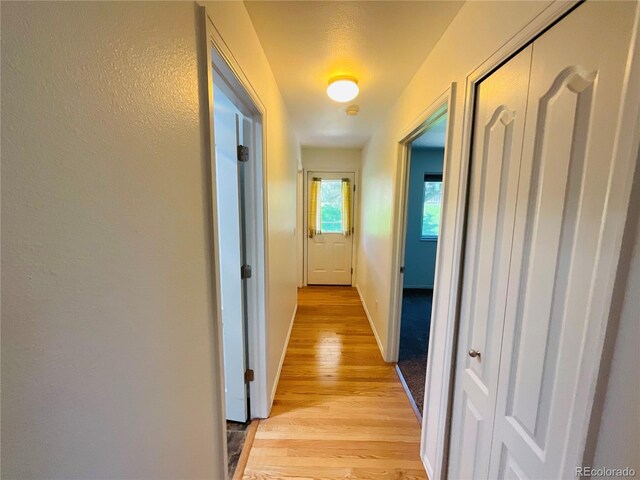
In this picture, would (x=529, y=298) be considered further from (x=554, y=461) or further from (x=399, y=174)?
(x=399, y=174)

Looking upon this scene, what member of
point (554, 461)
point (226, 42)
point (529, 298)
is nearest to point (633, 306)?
point (529, 298)

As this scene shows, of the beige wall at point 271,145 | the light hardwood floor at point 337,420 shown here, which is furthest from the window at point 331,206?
the light hardwood floor at point 337,420

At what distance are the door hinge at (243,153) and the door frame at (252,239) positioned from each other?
0.03 meters

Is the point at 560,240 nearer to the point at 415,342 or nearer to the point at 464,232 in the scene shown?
the point at 464,232

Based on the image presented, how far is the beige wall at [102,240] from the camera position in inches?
13.8

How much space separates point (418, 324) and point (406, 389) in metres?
1.27

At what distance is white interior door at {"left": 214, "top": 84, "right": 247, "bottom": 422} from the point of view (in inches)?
60.9

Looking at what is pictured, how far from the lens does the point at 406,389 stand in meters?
2.14

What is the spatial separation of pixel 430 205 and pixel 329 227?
69.1 inches

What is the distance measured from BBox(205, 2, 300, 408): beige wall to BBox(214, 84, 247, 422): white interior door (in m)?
0.20

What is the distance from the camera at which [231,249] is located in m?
1.63

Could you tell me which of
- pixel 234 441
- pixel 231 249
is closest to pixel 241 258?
pixel 231 249

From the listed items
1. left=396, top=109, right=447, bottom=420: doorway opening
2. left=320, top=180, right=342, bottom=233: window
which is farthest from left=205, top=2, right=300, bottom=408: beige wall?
left=320, top=180, right=342, bottom=233: window

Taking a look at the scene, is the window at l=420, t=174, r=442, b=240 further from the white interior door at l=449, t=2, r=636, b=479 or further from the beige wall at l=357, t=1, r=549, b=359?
the white interior door at l=449, t=2, r=636, b=479
